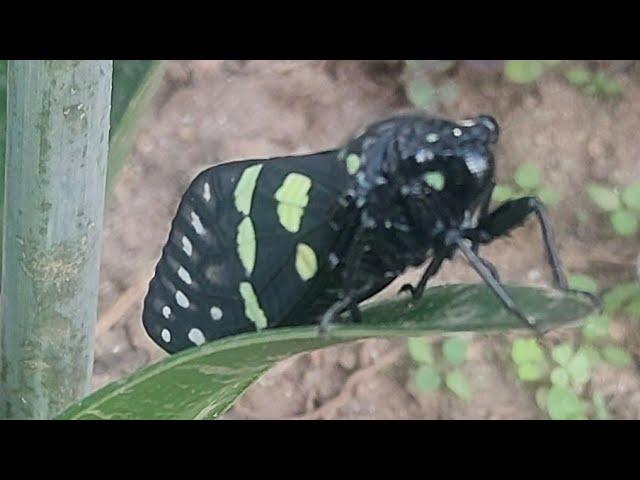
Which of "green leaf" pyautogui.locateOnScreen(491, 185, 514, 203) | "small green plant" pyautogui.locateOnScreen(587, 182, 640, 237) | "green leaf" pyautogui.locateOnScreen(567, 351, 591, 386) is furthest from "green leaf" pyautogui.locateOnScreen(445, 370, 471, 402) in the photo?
"small green plant" pyautogui.locateOnScreen(587, 182, 640, 237)

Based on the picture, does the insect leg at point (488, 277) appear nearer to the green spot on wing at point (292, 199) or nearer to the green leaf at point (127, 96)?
the green spot on wing at point (292, 199)

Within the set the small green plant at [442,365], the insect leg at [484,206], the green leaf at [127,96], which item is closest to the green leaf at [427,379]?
the small green plant at [442,365]

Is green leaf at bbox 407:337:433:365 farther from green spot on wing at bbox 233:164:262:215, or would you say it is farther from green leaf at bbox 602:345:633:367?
green spot on wing at bbox 233:164:262:215

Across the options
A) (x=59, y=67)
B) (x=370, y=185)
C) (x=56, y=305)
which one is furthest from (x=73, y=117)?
(x=370, y=185)

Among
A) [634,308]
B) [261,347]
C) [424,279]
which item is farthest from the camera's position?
[634,308]

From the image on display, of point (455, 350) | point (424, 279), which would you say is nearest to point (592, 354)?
point (455, 350)

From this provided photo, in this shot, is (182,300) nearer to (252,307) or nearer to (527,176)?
(252,307)
